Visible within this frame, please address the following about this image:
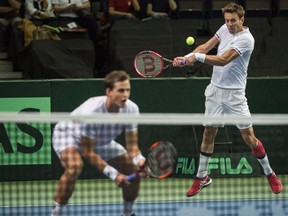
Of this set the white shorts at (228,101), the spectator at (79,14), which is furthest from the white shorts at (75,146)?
the spectator at (79,14)

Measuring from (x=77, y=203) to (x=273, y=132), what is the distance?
272cm

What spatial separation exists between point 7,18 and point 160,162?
6.21m

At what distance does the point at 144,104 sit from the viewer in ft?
36.4

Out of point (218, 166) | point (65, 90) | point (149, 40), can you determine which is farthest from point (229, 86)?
point (149, 40)

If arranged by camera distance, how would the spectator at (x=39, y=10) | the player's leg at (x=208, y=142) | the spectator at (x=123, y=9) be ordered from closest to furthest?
the player's leg at (x=208, y=142) → the spectator at (x=39, y=10) → the spectator at (x=123, y=9)

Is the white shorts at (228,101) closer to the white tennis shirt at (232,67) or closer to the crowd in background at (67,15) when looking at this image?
the white tennis shirt at (232,67)

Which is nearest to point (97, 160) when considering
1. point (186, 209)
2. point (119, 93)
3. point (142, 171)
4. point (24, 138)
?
point (142, 171)

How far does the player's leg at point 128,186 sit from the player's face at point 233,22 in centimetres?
237

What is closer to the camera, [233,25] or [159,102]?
[233,25]

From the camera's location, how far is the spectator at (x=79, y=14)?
12984 mm

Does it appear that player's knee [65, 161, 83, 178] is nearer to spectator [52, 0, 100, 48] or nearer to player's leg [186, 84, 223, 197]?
player's leg [186, 84, 223, 197]

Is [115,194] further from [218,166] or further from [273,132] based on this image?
[273,132]

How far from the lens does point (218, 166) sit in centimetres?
1088

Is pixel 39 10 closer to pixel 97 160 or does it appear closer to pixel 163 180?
pixel 163 180
